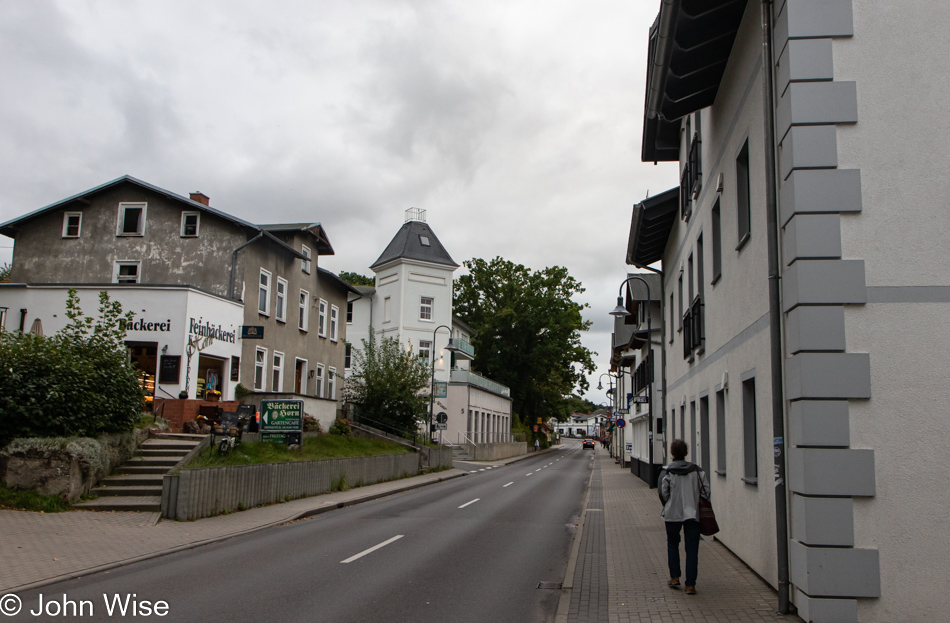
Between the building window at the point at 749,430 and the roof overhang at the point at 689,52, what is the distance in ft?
15.5

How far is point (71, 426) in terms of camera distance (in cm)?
1545

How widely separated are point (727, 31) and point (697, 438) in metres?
8.08

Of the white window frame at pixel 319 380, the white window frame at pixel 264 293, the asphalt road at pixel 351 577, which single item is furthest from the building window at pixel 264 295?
the asphalt road at pixel 351 577

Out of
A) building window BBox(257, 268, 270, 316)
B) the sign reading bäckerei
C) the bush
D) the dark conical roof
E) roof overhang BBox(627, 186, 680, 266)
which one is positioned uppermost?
the dark conical roof

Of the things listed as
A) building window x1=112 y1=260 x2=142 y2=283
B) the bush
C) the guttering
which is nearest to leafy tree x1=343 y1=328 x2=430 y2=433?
building window x1=112 y1=260 x2=142 y2=283

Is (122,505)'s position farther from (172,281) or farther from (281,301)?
(281,301)

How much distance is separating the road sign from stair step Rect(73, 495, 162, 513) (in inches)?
222

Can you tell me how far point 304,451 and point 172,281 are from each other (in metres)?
9.23

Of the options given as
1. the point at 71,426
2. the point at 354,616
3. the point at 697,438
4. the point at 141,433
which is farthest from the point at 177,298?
the point at 354,616

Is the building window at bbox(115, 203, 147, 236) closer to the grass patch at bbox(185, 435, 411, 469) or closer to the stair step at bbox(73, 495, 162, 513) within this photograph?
the grass patch at bbox(185, 435, 411, 469)

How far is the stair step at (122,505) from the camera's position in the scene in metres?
14.6

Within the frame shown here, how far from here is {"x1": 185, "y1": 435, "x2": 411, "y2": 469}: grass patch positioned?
55.8 feet

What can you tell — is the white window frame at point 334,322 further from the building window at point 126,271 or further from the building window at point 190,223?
the building window at point 126,271

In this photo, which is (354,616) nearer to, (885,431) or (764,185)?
(885,431)
